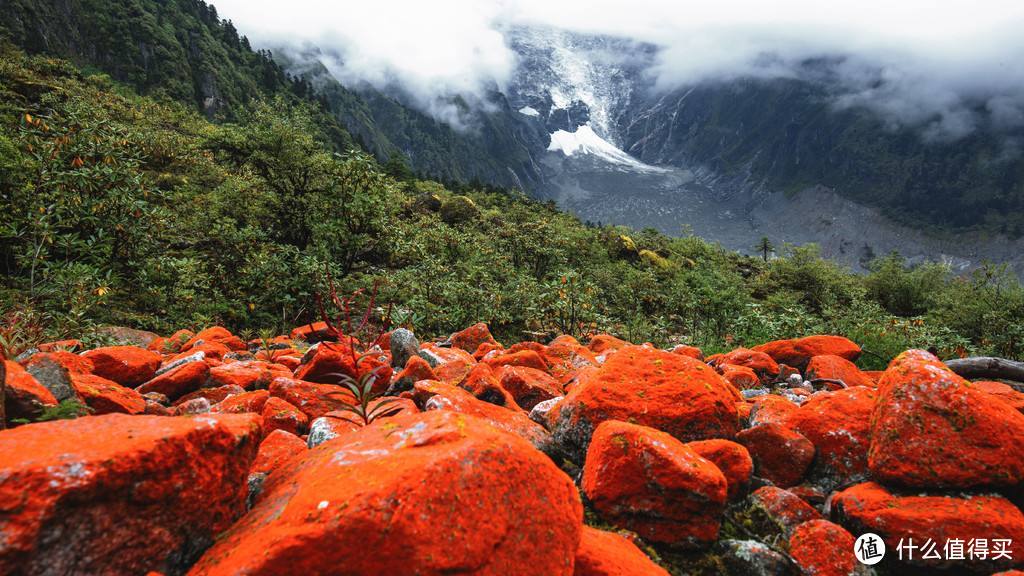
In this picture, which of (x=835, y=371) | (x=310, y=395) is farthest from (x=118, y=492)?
(x=835, y=371)

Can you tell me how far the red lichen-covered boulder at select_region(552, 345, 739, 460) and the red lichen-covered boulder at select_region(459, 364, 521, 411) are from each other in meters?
0.76

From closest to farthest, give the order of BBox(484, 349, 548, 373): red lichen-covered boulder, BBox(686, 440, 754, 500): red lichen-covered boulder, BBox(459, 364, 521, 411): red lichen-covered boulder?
1. BBox(686, 440, 754, 500): red lichen-covered boulder
2. BBox(459, 364, 521, 411): red lichen-covered boulder
3. BBox(484, 349, 548, 373): red lichen-covered boulder

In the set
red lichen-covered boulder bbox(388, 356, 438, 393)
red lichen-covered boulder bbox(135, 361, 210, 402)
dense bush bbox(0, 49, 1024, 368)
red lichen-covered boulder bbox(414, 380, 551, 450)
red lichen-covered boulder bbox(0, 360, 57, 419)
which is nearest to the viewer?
red lichen-covered boulder bbox(0, 360, 57, 419)

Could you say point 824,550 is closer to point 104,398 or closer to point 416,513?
point 416,513

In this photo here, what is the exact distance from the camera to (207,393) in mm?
4641

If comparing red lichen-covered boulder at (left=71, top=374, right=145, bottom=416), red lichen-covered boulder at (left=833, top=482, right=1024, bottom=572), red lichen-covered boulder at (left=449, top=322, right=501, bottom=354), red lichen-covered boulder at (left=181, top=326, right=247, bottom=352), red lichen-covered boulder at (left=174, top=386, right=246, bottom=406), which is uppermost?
red lichen-covered boulder at (left=71, top=374, right=145, bottom=416)

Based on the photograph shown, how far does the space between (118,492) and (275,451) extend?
135 cm

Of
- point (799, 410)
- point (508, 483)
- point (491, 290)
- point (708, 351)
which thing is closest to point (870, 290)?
point (708, 351)

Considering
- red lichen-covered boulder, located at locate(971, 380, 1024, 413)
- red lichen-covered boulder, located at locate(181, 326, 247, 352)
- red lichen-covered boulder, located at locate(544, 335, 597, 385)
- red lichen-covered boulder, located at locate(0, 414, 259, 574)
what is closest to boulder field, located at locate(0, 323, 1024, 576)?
red lichen-covered boulder, located at locate(0, 414, 259, 574)

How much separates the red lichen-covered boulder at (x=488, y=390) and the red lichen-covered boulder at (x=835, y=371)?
5116 millimetres

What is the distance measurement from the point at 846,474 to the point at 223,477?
4.11m

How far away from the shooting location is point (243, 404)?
414 centimetres

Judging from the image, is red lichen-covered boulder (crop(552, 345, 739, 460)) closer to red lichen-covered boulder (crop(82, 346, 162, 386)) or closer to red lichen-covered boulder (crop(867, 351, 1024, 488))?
red lichen-covered boulder (crop(867, 351, 1024, 488))

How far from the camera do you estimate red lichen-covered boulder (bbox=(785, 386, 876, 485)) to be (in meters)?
3.47
